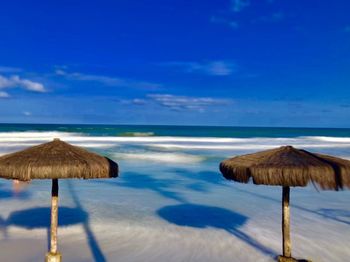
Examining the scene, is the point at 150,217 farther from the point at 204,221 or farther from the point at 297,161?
the point at 297,161

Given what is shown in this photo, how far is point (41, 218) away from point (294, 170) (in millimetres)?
5050

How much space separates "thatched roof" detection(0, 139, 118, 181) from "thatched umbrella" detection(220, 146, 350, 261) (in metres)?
1.64

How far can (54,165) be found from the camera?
4.15 meters

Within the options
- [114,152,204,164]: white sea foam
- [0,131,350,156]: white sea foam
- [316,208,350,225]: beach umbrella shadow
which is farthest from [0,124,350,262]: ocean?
[0,131,350,156]: white sea foam

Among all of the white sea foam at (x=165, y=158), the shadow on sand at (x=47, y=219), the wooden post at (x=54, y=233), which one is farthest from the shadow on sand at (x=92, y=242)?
the white sea foam at (x=165, y=158)

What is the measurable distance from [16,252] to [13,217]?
1.95 m

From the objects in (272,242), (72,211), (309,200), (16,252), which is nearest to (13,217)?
(72,211)

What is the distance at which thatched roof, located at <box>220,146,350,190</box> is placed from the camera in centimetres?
411

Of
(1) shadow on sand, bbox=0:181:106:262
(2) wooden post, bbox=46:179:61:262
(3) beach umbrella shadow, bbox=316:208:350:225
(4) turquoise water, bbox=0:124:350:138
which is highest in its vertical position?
(4) turquoise water, bbox=0:124:350:138

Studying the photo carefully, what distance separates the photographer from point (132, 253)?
550cm

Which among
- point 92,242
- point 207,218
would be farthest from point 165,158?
point 92,242

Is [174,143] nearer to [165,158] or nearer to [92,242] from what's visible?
[165,158]

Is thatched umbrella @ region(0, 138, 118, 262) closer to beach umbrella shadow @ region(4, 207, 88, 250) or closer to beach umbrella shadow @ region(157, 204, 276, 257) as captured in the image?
beach umbrella shadow @ region(4, 207, 88, 250)

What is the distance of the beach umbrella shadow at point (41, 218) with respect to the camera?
673 centimetres
